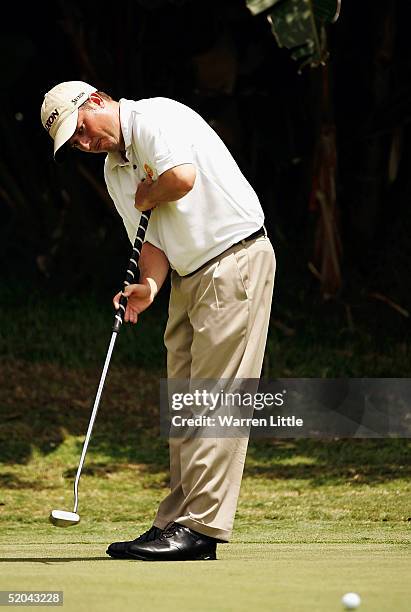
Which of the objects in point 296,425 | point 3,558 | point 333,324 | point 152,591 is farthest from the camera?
point 333,324

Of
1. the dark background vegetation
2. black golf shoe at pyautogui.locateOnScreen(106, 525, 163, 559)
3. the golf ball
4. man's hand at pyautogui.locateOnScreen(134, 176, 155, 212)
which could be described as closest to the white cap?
man's hand at pyautogui.locateOnScreen(134, 176, 155, 212)

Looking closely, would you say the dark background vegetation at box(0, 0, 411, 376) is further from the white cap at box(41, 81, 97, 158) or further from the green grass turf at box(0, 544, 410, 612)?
the green grass turf at box(0, 544, 410, 612)

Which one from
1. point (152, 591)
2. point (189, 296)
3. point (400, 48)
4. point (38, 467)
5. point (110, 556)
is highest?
point (400, 48)

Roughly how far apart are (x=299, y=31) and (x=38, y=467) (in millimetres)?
2781

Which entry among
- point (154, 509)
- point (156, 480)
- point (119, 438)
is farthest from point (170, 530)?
point (119, 438)

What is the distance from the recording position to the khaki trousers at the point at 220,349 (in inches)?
170

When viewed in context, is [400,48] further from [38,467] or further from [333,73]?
[38,467]

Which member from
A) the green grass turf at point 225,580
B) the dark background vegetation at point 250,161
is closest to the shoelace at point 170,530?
the green grass turf at point 225,580

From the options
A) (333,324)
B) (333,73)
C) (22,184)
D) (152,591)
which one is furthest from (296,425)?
(152,591)

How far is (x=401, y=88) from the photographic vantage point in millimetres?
9602

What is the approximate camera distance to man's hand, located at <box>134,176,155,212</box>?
4.32 m

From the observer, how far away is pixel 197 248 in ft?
14.3

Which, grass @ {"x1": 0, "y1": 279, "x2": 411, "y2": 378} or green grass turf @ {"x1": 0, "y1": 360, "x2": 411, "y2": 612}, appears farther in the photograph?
grass @ {"x1": 0, "y1": 279, "x2": 411, "y2": 378}

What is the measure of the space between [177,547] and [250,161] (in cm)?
634
